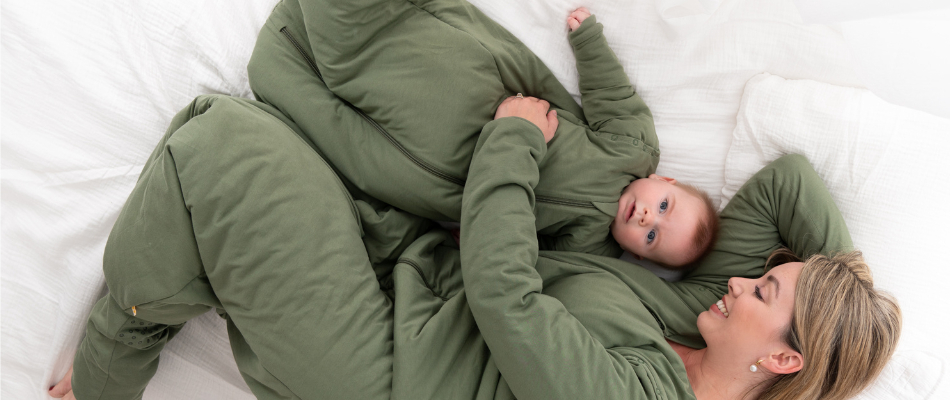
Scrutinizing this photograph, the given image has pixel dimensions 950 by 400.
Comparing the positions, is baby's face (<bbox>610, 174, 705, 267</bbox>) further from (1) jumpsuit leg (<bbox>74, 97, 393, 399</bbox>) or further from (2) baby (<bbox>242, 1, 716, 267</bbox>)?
(1) jumpsuit leg (<bbox>74, 97, 393, 399</bbox>)

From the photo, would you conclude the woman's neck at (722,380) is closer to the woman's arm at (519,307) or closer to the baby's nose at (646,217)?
the woman's arm at (519,307)

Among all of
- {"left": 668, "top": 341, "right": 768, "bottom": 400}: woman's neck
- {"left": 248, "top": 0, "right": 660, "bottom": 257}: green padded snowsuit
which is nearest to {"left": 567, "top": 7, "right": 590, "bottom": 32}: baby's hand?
{"left": 248, "top": 0, "right": 660, "bottom": 257}: green padded snowsuit

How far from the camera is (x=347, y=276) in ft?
3.74

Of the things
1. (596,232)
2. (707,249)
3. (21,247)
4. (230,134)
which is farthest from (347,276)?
(707,249)

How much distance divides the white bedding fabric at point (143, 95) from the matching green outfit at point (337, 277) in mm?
150

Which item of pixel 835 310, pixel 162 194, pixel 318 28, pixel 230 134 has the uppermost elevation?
pixel 318 28

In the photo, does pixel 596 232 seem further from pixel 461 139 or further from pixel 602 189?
pixel 461 139

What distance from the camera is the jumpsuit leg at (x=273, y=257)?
108cm

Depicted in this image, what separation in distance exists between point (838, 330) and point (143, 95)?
5.52 ft

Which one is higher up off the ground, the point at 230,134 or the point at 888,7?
the point at 888,7

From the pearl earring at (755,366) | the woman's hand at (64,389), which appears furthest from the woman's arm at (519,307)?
the woman's hand at (64,389)

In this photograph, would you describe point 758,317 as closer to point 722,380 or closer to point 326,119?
point 722,380

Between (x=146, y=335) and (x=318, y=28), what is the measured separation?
0.80m

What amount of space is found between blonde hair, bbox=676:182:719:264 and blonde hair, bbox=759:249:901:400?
0.82ft
